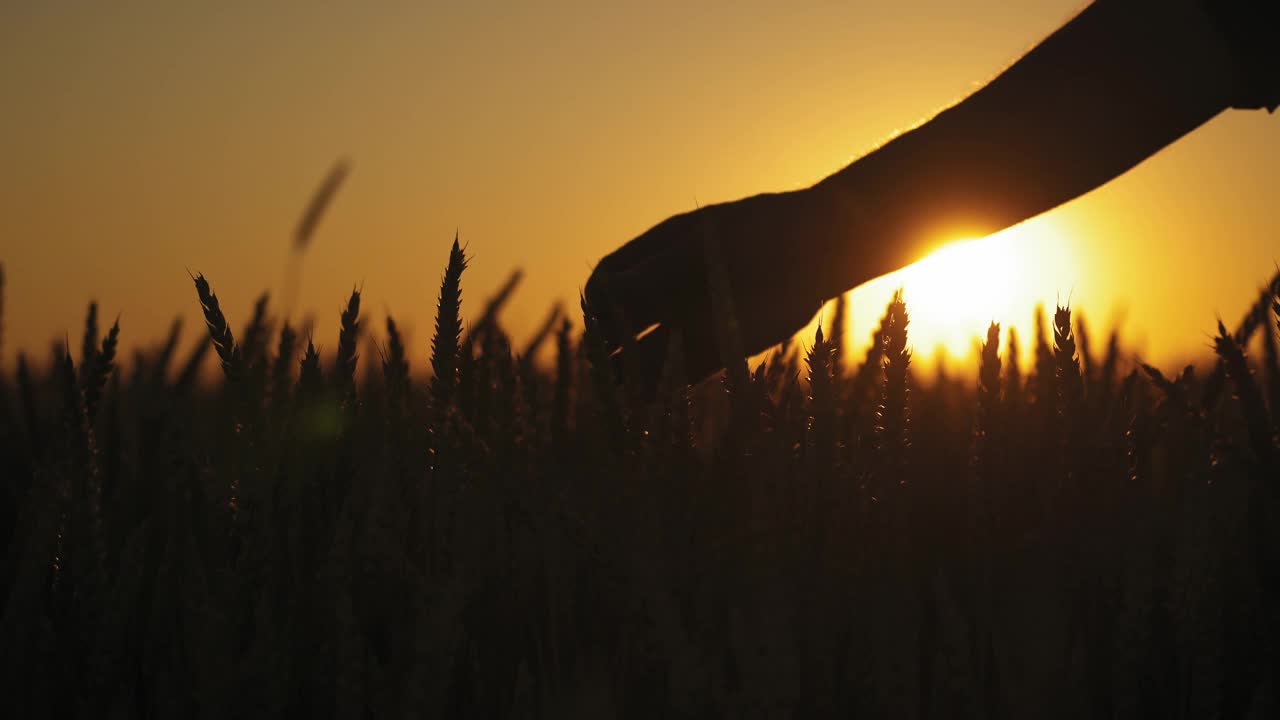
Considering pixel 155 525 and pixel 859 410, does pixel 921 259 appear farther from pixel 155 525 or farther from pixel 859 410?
pixel 155 525

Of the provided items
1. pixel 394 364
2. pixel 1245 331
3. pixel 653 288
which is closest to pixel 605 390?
pixel 394 364

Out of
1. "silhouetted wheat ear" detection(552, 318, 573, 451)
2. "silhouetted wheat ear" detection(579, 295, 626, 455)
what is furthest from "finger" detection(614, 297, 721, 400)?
"silhouetted wheat ear" detection(579, 295, 626, 455)

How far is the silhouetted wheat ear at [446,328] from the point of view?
1061mm

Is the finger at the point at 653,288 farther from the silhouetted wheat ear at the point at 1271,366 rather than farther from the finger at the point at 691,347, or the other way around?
the silhouetted wheat ear at the point at 1271,366

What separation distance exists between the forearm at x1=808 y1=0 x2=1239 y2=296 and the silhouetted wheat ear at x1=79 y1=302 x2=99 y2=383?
1166 millimetres

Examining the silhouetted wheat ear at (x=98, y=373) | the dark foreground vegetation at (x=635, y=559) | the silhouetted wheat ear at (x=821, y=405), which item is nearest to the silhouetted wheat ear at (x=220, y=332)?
the dark foreground vegetation at (x=635, y=559)

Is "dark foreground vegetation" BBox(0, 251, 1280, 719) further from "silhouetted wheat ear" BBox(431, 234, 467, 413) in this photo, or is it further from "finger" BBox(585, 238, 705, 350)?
"finger" BBox(585, 238, 705, 350)

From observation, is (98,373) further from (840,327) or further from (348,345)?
(840,327)

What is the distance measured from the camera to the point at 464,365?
115 centimetres

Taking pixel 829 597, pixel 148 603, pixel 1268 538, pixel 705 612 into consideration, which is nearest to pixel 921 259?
pixel 1268 538

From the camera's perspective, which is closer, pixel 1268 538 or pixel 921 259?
pixel 1268 538

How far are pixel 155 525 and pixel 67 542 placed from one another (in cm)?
19

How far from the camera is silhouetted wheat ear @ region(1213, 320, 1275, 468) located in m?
0.97

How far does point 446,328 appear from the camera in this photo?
1.07 m
